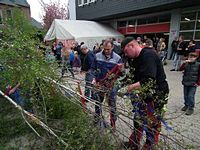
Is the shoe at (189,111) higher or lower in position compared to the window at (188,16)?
lower

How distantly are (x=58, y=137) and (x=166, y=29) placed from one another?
519 inches

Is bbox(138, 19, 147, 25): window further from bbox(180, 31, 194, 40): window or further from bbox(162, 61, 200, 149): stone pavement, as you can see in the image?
bbox(162, 61, 200, 149): stone pavement

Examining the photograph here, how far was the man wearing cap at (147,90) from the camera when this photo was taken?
2293 millimetres

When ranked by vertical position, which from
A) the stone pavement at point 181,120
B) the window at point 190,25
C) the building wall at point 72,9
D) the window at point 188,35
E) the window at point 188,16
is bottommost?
the stone pavement at point 181,120

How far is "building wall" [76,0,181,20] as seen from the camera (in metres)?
12.6

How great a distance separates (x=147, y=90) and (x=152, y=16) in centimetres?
1413

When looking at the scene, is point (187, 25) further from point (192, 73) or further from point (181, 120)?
point (181, 120)

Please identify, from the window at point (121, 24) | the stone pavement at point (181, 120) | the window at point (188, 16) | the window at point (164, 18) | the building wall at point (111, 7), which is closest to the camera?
the stone pavement at point (181, 120)

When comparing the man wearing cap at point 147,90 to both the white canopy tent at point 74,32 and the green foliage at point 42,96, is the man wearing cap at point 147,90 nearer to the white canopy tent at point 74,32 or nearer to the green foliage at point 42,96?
the green foliage at point 42,96

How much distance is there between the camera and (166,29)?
13.9 meters

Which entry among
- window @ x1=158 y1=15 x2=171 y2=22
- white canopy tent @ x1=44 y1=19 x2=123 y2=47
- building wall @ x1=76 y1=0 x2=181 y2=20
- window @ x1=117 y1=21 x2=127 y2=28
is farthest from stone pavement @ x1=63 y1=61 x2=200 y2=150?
window @ x1=117 y1=21 x2=127 y2=28

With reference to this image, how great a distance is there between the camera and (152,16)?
50.0 ft

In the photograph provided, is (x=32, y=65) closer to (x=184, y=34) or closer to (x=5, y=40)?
(x=5, y=40)

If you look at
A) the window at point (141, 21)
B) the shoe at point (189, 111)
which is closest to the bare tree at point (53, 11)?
the window at point (141, 21)
